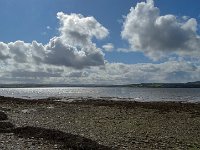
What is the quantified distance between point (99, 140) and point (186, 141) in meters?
6.32

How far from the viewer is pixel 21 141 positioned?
2161cm

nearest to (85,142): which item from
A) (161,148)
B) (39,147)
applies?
(39,147)

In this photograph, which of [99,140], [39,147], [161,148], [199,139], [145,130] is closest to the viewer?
[39,147]

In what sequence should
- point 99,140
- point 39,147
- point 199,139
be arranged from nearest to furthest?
point 39,147
point 99,140
point 199,139

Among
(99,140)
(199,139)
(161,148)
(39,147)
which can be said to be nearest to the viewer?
(39,147)

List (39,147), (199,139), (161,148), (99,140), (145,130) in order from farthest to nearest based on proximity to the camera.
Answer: (145,130)
(199,139)
(99,140)
(161,148)
(39,147)

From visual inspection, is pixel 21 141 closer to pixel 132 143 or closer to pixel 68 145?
pixel 68 145

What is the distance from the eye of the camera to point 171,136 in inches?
1031

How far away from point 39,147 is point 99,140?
4687 millimetres

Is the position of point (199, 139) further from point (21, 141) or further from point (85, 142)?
point (21, 141)

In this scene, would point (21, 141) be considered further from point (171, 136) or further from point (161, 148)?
point (171, 136)

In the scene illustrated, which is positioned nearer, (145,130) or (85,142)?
(85,142)

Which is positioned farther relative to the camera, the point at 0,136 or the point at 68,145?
the point at 0,136

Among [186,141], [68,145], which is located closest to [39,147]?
[68,145]
